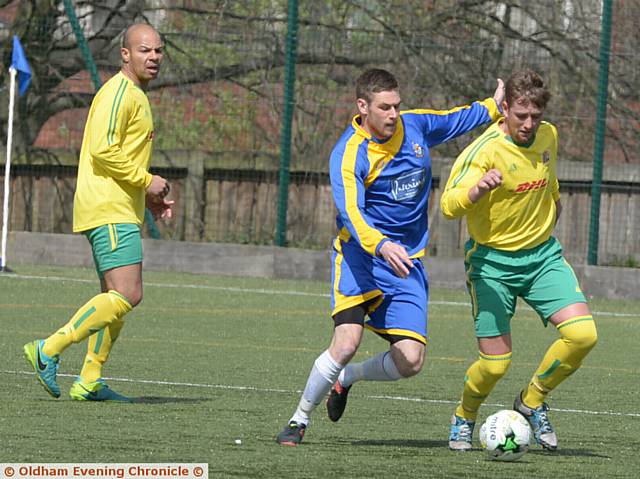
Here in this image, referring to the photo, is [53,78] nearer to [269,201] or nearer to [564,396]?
[269,201]

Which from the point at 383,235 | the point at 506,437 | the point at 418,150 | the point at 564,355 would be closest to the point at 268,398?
the point at 383,235

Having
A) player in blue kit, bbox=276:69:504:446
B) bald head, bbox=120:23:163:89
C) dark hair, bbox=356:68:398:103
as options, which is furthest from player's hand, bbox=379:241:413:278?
bald head, bbox=120:23:163:89

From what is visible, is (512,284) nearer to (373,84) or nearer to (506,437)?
(506,437)

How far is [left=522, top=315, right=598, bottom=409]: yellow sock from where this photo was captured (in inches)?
279

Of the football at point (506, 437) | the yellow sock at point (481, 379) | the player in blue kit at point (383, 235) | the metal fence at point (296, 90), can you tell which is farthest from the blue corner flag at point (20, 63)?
the football at point (506, 437)

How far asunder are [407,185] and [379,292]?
0.52 metres

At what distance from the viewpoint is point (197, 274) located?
17.5 meters

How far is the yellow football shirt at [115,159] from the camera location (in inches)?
319

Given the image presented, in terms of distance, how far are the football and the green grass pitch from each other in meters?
0.05

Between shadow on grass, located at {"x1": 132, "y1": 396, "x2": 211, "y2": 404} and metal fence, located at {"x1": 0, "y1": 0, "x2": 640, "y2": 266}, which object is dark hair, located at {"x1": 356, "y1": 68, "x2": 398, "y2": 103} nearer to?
shadow on grass, located at {"x1": 132, "y1": 396, "x2": 211, "y2": 404}

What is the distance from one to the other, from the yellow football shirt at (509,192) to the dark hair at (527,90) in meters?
0.28

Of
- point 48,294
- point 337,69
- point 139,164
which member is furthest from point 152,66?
point 337,69

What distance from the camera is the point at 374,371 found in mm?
7434

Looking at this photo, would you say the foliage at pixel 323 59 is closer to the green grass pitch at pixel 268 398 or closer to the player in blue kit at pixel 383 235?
the green grass pitch at pixel 268 398
